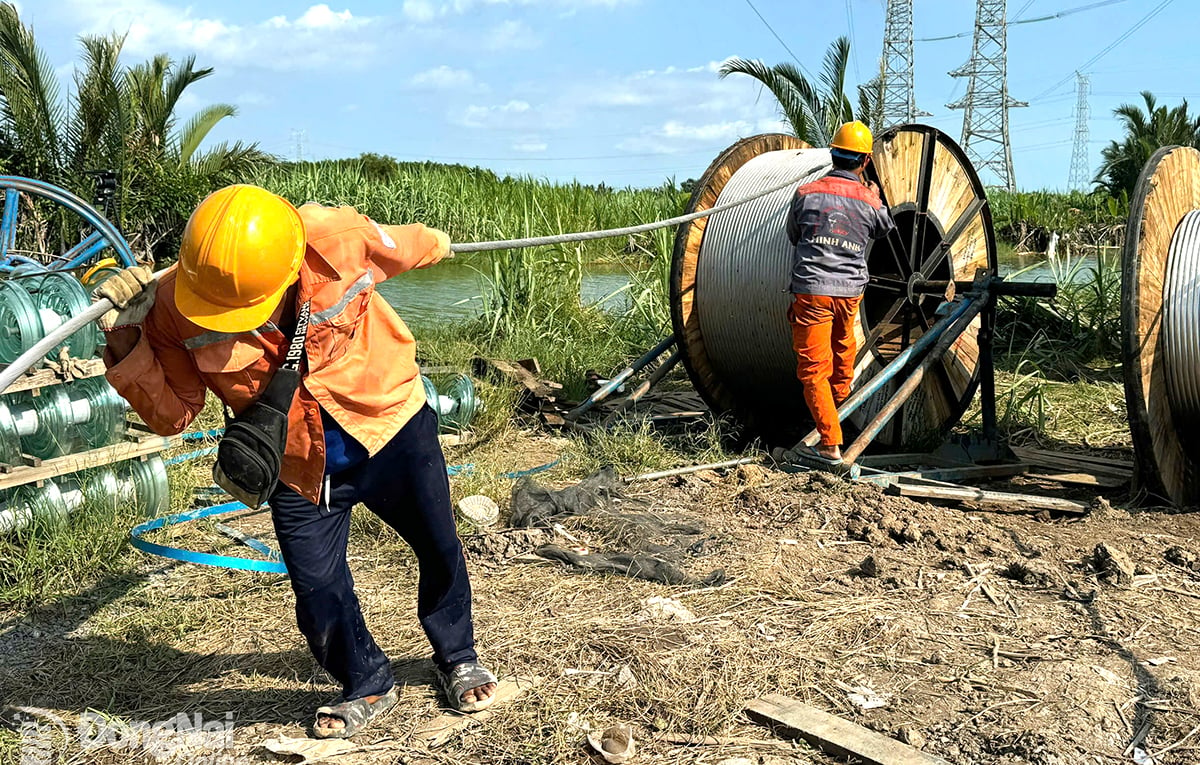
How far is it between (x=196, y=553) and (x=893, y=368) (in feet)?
14.6

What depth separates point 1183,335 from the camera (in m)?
6.06

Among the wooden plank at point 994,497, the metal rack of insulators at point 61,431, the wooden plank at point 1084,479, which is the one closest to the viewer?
the metal rack of insulators at point 61,431

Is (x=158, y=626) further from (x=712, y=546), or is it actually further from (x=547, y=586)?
(x=712, y=546)

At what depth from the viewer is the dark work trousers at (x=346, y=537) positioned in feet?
11.2

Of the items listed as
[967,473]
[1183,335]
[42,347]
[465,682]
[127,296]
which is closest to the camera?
[42,347]

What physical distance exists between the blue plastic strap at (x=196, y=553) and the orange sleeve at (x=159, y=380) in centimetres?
A: 93

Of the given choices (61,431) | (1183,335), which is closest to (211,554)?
(61,431)

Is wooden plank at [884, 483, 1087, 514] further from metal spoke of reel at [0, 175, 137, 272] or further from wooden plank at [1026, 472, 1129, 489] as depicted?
metal spoke of reel at [0, 175, 137, 272]

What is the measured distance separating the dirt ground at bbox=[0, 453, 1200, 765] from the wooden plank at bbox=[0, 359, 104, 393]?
1.13m

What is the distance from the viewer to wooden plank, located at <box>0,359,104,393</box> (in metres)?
5.19

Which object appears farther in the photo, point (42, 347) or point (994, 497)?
point (994, 497)

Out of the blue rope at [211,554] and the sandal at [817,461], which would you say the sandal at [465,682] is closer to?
the blue rope at [211,554]

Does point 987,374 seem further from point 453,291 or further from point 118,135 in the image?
point 118,135

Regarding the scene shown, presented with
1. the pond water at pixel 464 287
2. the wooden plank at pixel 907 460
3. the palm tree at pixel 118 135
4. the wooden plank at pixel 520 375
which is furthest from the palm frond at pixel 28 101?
the wooden plank at pixel 907 460
